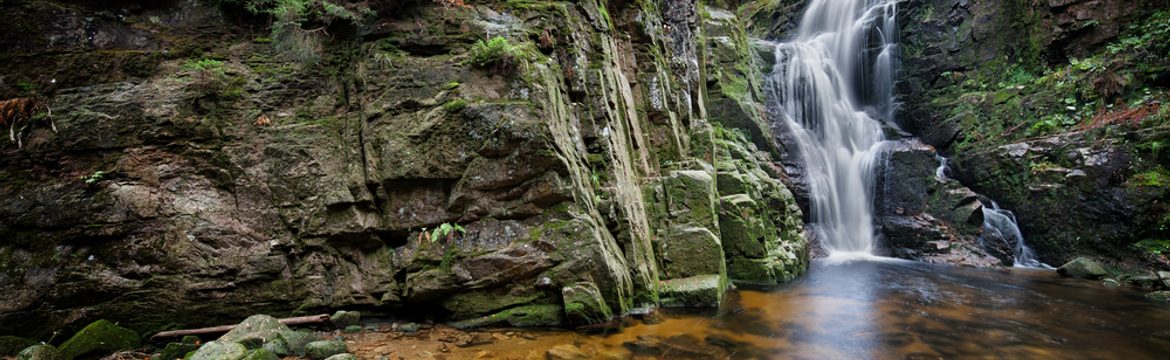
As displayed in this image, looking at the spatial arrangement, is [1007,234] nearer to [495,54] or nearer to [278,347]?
[495,54]

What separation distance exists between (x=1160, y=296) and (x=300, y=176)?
45.9 feet

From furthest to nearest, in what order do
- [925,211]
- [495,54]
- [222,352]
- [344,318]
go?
[925,211]
[495,54]
[344,318]
[222,352]

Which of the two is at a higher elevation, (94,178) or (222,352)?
(94,178)

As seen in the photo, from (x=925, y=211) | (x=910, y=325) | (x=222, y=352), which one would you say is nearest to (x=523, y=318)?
(x=222, y=352)

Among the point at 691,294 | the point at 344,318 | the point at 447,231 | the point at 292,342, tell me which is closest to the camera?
the point at 292,342

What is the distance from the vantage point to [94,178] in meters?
5.60

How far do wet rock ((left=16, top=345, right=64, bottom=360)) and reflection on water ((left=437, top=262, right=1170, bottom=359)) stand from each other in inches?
166

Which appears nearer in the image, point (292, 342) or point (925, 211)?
point (292, 342)

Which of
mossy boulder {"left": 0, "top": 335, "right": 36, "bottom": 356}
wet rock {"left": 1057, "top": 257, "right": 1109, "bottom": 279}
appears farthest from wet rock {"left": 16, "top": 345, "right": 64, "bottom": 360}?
wet rock {"left": 1057, "top": 257, "right": 1109, "bottom": 279}

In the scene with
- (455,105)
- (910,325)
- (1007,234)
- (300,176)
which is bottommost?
(910,325)

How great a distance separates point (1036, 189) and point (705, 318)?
1131 centimetres

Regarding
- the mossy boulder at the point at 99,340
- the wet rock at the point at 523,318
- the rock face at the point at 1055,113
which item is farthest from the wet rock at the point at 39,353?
the rock face at the point at 1055,113

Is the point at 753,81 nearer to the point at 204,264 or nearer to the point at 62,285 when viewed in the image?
the point at 204,264

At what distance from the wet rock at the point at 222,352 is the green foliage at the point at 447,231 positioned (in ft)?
7.49
